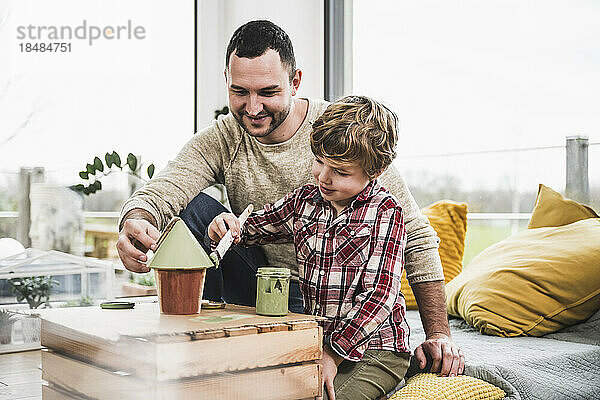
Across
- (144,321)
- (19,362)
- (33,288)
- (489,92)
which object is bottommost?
(19,362)

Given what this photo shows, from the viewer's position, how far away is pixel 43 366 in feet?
3.89

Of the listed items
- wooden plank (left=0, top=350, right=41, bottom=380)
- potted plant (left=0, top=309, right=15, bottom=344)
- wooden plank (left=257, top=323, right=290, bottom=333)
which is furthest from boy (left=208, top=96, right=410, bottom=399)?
potted plant (left=0, top=309, right=15, bottom=344)

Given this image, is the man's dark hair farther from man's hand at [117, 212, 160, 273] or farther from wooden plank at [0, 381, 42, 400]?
wooden plank at [0, 381, 42, 400]

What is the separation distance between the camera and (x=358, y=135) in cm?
133

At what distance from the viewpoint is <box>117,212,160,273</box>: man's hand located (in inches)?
52.1

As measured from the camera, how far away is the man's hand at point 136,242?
52.1 inches

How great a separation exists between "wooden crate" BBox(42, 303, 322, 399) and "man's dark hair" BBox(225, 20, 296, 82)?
568 millimetres

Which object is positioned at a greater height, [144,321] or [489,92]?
[489,92]

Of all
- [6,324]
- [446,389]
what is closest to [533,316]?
[446,389]

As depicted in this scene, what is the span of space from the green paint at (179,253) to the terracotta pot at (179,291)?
10 millimetres

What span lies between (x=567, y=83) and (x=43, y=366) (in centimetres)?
184

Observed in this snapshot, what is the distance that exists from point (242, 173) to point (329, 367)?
60 centimetres

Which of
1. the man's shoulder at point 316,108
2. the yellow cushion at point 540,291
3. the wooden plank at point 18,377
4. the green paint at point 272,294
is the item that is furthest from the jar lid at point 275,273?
the wooden plank at point 18,377

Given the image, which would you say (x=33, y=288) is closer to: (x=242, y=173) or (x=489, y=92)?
(x=242, y=173)
